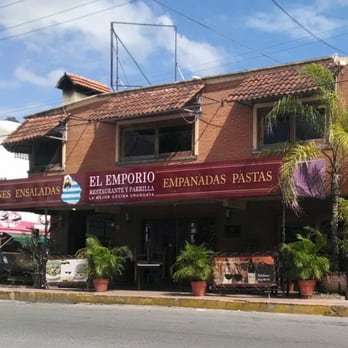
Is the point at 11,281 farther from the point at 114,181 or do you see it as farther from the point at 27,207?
the point at 114,181

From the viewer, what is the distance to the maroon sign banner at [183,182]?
18.0 m

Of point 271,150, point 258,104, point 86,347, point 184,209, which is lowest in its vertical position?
point 86,347

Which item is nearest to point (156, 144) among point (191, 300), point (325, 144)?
point (325, 144)

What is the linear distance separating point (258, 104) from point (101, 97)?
6.71m

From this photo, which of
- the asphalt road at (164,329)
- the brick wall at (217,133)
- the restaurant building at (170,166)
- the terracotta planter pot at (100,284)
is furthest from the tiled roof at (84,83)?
the asphalt road at (164,329)

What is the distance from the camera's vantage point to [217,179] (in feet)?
61.2

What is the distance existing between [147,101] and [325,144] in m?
6.40

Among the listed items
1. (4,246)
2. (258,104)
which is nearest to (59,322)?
(258,104)

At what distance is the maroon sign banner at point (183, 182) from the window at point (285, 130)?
96.1 inches

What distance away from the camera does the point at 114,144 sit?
78.4 feet

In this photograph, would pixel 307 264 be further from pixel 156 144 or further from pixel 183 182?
pixel 156 144

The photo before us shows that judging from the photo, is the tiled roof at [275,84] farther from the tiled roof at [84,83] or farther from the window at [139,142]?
the tiled roof at [84,83]

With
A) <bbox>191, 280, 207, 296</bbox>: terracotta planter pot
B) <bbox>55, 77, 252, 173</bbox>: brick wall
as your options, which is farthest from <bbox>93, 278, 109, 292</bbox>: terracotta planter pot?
<bbox>55, 77, 252, 173</bbox>: brick wall

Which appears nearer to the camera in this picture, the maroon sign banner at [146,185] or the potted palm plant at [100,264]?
the maroon sign banner at [146,185]
